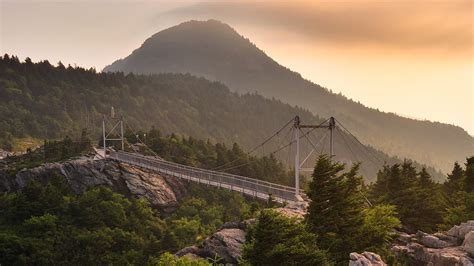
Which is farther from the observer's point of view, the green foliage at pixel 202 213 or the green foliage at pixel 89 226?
the green foliage at pixel 202 213

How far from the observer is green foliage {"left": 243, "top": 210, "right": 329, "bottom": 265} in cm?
2408

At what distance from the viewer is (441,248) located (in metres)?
27.7


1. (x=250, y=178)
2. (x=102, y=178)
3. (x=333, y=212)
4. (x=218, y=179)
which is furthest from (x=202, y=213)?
(x=333, y=212)

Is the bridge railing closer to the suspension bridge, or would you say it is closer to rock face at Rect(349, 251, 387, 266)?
the suspension bridge

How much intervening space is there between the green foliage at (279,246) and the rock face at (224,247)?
5646 mm

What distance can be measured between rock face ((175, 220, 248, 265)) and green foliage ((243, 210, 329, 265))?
18.5ft

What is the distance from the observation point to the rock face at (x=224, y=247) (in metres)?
30.8

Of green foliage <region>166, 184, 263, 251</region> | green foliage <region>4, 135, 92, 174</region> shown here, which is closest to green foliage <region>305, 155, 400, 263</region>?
green foliage <region>166, 184, 263, 251</region>

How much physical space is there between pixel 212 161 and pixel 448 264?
61547mm

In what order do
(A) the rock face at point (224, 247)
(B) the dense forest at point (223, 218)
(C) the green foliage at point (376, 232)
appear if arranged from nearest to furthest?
(B) the dense forest at point (223, 218), (C) the green foliage at point (376, 232), (A) the rock face at point (224, 247)

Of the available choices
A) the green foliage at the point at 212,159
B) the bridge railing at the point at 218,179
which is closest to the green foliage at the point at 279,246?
the bridge railing at the point at 218,179

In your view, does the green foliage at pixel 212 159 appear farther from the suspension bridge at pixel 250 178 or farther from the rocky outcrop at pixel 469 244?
the rocky outcrop at pixel 469 244

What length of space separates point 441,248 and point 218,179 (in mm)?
29193

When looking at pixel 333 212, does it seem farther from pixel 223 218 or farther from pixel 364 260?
pixel 223 218
